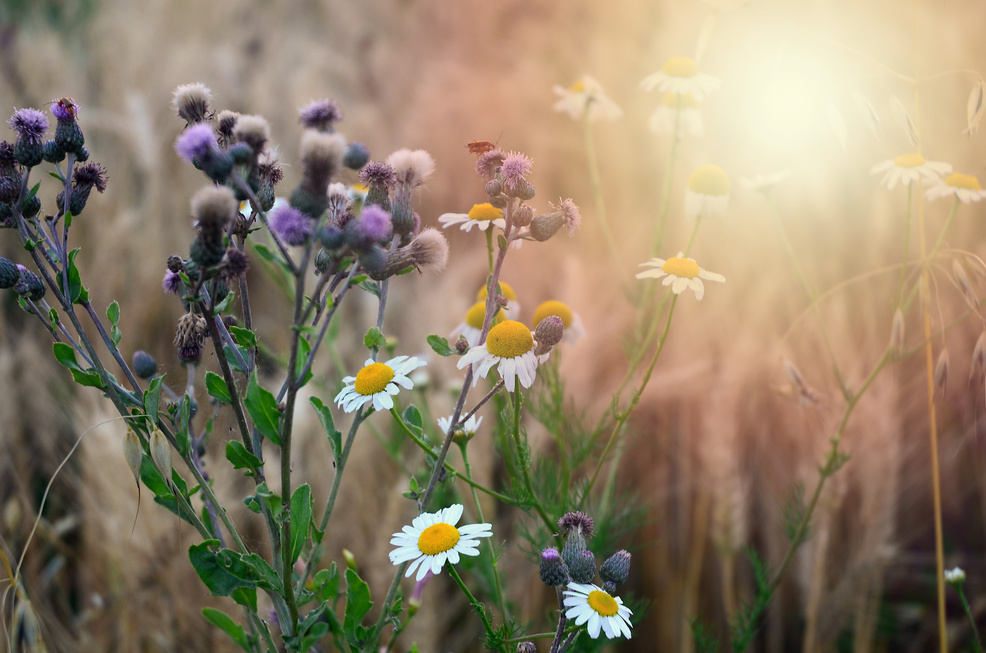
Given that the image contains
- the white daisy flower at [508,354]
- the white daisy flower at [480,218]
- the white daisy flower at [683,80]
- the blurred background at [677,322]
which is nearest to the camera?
the white daisy flower at [508,354]

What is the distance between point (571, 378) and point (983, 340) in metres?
0.56

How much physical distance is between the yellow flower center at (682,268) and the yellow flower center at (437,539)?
0.97ft

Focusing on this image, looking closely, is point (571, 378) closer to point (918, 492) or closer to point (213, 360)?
point (213, 360)

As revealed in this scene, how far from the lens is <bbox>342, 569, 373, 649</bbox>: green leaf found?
527 mm

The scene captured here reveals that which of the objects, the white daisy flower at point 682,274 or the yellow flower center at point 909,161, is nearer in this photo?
the white daisy flower at point 682,274

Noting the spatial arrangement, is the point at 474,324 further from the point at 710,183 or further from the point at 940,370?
the point at 940,370

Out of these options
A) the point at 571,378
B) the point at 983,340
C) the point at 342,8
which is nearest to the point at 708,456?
the point at 571,378

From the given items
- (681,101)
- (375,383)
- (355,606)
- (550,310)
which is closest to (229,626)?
(355,606)

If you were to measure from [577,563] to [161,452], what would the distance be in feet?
1.05

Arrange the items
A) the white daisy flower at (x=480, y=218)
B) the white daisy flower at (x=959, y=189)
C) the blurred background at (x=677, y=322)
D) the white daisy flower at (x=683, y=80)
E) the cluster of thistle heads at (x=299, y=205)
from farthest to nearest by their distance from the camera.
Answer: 1. the blurred background at (x=677, y=322)
2. the white daisy flower at (x=683, y=80)
3. the white daisy flower at (x=959, y=189)
4. the white daisy flower at (x=480, y=218)
5. the cluster of thistle heads at (x=299, y=205)

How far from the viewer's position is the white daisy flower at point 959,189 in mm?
745

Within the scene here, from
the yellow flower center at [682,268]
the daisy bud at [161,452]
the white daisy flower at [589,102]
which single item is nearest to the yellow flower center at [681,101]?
the white daisy flower at [589,102]

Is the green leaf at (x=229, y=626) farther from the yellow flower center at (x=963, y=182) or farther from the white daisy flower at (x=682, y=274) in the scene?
the yellow flower center at (x=963, y=182)

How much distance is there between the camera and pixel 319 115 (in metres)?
0.51
